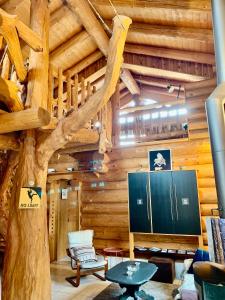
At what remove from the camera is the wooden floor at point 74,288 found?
3.86 m

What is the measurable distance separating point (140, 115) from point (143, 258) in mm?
3774

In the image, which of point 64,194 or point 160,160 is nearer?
point 160,160

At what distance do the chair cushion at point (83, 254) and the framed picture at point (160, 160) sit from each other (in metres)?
2.29

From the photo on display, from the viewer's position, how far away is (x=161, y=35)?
464cm

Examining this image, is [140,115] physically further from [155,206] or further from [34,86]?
[34,86]

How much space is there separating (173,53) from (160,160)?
2.43 metres

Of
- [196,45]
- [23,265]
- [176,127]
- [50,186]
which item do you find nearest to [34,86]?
[23,265]

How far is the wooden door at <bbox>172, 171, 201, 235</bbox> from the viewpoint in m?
4.88

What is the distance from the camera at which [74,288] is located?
13.8 feet

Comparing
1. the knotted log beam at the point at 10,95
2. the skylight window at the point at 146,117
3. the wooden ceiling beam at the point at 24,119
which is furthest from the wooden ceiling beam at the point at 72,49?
the wooden ceiling beam at the point at 24,119

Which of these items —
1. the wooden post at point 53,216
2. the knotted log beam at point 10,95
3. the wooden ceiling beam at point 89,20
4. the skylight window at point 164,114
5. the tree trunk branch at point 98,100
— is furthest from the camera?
the skylight window at point 164,114

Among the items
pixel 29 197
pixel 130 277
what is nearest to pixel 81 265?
pixel 130 277

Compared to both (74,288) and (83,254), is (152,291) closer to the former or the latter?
(74,288)

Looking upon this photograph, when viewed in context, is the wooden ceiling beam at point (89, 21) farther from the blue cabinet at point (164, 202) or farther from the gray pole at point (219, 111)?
the blue cabinet at point (164, 202)
